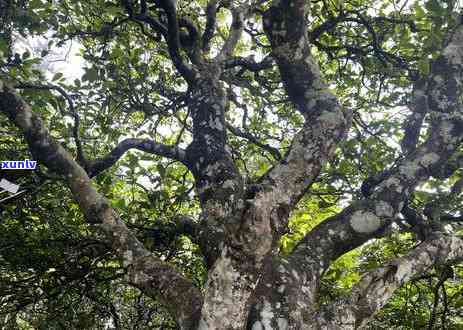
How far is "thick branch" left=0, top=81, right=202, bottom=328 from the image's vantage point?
244 cm

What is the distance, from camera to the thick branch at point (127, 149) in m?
3.78

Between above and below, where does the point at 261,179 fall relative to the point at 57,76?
below

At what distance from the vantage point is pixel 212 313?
7.03 feet

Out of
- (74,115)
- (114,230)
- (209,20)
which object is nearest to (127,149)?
(74,115)

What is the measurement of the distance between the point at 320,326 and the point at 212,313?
0.76 meters

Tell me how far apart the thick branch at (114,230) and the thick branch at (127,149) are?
741 millimetres

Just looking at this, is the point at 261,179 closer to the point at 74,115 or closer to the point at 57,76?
the point at 74,115

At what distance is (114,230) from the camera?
2.75 m

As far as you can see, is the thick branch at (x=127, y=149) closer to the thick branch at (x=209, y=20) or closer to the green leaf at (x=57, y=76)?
the green leaf at (x=57, y=76)

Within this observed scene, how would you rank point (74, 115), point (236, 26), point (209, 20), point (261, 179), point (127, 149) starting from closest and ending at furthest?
point (261, 179), point (74, 115), point (127, 149), point (236, 26), point (209, 20)

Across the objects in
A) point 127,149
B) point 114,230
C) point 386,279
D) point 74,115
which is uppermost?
point 127,149

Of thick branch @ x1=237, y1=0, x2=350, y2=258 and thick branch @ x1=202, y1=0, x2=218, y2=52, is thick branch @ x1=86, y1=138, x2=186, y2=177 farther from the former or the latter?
thick branch @ x1=202, y1=0, x2=218, y2=52

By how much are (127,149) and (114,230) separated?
5.13 ft

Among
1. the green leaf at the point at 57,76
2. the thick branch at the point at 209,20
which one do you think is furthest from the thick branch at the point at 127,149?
the thick branch at the point at 209,20
